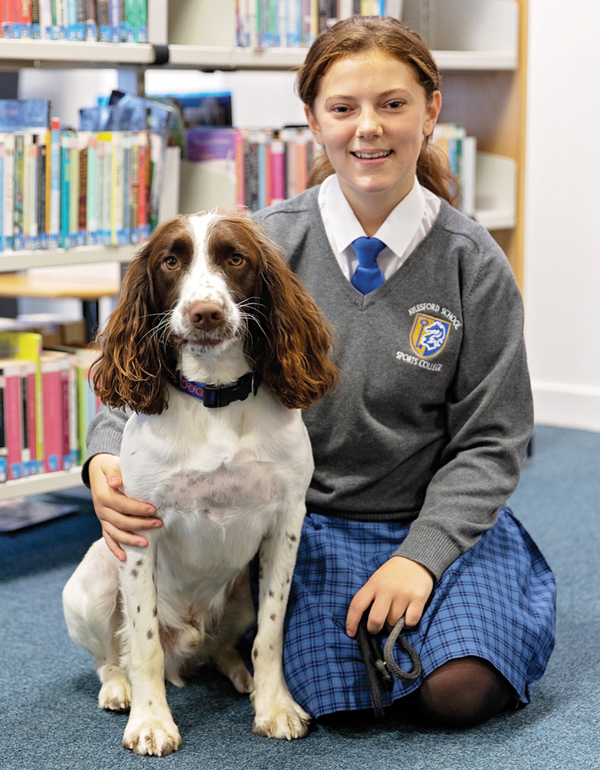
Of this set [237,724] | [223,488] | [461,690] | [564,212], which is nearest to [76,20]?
[223,488]

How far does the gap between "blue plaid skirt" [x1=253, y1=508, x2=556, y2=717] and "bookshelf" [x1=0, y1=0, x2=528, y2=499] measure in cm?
104

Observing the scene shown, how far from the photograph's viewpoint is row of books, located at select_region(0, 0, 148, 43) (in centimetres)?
227

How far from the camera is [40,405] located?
2.43 m

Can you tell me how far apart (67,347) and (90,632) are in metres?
1.10

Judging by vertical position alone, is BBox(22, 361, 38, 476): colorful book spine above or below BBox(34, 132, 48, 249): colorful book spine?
below

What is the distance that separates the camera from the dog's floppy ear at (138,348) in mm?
1407

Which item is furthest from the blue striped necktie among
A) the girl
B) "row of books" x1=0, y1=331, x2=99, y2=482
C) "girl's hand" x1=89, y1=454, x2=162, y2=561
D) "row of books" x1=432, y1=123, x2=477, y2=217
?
"row of books" x1=432, y1=123, x2=477, y2=217

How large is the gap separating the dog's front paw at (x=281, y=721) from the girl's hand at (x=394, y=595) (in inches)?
6.5

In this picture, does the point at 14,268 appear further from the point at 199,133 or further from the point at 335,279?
the point at 335,279

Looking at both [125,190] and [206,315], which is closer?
[206,315]

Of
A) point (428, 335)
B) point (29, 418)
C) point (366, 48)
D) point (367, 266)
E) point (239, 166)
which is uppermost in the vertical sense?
point (366, 48)

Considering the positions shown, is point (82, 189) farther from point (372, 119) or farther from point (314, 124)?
point (372, 119)

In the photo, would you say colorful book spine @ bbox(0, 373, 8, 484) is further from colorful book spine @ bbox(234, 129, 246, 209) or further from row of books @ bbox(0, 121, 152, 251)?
colorful book spine @ bbox(234, 129, 246, 209)

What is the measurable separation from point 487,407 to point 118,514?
66cm
